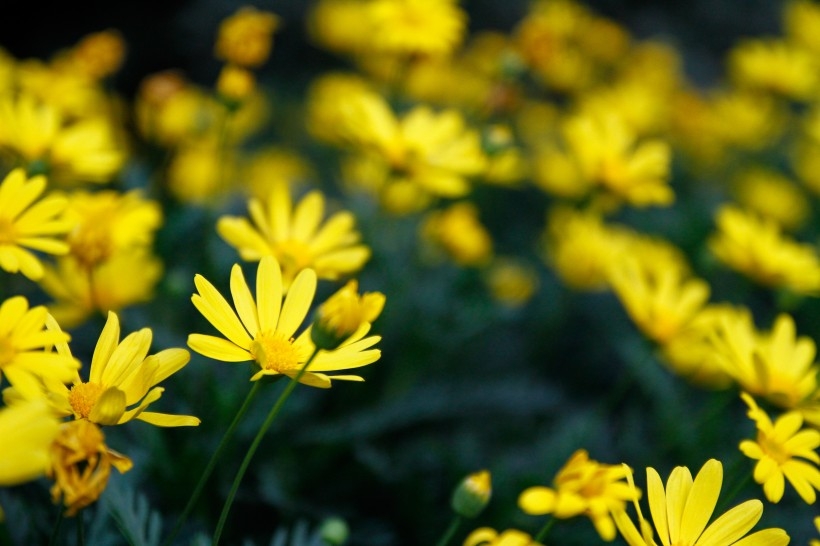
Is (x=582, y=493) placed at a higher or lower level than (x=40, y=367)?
lower

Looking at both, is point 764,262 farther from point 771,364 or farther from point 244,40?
point 244,40

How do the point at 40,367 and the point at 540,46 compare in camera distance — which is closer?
the point at 40,367

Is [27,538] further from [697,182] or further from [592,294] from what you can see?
[697,182]

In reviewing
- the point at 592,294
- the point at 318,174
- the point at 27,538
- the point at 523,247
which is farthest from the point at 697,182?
the point at 27,538

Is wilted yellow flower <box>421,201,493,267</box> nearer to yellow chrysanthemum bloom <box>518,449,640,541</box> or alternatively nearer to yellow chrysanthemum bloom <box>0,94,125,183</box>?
yellow chrysanthemum bloom <box>0,94,125,183</box>

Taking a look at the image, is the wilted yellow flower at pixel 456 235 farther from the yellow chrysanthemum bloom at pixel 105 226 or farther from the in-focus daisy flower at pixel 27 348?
the in-focus daisy flower at pixel 27 348

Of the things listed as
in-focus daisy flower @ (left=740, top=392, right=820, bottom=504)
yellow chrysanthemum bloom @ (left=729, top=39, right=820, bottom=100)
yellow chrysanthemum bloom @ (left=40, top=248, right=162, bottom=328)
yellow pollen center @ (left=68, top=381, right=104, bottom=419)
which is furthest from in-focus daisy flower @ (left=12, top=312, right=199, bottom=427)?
yellow chrysanthemum bloom @ (left=729, top=39, right=820, bottom=100)

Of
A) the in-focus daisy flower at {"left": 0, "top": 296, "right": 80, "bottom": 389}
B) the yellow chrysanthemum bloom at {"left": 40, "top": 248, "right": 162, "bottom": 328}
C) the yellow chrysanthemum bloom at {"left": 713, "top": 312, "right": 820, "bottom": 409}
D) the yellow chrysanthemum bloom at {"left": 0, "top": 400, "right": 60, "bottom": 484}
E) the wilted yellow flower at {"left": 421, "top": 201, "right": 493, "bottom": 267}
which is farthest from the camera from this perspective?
the wilted yellow flower at {"left": 421, "top": 201, "right": 493, "bottom": 267}
